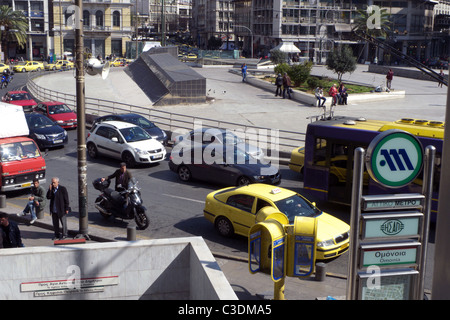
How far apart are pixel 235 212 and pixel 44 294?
5434 millimetres

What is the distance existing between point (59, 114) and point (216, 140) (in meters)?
11.3

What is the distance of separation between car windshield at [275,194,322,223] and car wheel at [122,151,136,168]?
353 inches

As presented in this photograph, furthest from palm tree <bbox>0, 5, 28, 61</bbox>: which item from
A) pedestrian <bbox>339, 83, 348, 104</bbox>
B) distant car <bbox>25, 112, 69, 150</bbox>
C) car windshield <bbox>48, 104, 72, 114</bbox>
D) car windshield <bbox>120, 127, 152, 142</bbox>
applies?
car windshield <bbox>120, 127, 152, 142</bbox>

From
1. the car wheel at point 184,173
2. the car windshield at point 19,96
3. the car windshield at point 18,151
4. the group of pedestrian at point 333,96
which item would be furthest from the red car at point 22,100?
the car wheel at point 184,173

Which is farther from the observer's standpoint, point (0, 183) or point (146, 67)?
point (146, 67)

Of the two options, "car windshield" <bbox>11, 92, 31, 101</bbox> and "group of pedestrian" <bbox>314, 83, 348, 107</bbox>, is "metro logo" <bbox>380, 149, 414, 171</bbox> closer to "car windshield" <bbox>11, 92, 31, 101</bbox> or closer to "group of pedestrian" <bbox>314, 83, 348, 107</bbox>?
"group of pedestrian" <bbox>314, 83, 348, 107</bbox>

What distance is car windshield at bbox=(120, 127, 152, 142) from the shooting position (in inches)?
842

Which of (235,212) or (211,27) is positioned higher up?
(211,27)

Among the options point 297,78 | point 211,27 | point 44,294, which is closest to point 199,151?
point 44,294

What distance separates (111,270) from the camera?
941 cm

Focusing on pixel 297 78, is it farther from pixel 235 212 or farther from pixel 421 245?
pixel 421 245

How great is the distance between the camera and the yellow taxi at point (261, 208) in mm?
12305

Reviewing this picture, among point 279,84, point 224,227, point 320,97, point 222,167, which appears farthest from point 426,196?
point 279,84

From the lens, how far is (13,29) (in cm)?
7762
